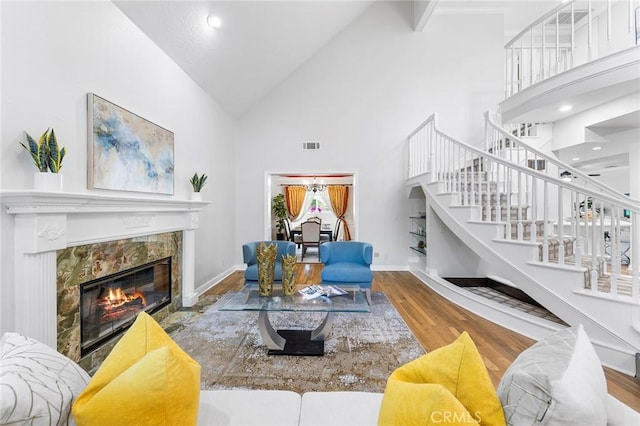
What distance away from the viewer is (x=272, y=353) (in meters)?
2.27

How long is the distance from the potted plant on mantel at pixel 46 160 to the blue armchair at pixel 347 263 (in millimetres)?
2681

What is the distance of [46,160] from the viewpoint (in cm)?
171

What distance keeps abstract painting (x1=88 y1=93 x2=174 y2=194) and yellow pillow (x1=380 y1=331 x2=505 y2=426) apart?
2.53 metres

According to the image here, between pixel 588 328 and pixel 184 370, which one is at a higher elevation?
pixel 184 370

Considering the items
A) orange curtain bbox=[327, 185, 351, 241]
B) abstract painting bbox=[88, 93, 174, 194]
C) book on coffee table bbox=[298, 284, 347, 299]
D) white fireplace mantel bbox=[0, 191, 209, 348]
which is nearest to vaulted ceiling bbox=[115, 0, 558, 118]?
abstract painting bbox=[88, 93, 174, 194]

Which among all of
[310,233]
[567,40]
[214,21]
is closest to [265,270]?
[214,21]

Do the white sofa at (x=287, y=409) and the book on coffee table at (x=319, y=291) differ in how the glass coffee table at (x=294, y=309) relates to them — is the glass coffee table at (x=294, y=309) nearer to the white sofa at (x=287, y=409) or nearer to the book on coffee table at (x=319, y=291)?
the book on coffee table at (x=319, y=291)

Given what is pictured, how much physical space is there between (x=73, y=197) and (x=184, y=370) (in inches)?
61.7

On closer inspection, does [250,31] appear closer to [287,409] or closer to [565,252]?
[287,409]

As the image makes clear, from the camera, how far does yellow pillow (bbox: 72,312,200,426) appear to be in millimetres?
796

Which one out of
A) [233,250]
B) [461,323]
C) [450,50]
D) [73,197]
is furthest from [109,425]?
[450,50]

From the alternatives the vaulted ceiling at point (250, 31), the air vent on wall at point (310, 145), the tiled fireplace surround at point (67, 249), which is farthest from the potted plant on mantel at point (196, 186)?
the air vent on wall at point (310, 145)

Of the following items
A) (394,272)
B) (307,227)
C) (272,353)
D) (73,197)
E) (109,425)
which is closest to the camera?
(109,425)

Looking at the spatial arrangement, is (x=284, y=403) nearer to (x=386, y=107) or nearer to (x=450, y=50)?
(x=386, y=107)
